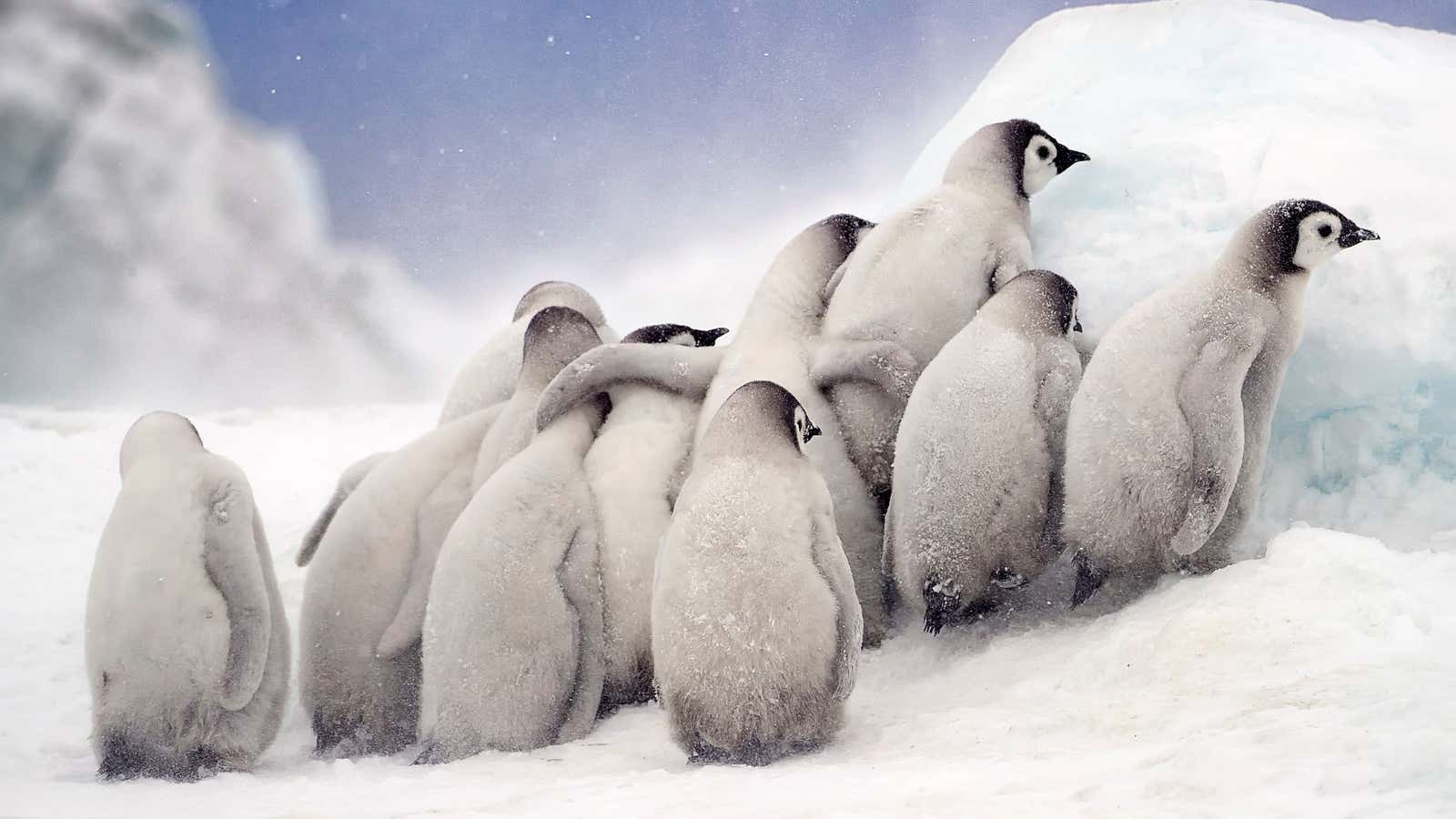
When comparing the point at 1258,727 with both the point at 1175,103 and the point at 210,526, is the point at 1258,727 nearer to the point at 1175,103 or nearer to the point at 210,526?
A: the point at 210,526

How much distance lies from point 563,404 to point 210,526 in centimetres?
88

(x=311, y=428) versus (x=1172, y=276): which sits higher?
(x=311, y=428)

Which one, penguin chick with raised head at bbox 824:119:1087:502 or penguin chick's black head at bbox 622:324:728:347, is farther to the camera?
penguin chick's black head at bbox 622:324:728:347

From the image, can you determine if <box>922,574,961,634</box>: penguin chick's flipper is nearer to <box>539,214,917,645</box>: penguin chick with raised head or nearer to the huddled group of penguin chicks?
the huddled group of penguin chicks

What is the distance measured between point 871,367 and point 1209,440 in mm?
863

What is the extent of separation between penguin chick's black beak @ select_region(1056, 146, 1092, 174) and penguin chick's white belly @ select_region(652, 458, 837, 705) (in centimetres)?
186

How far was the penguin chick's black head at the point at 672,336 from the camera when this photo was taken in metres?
3.56

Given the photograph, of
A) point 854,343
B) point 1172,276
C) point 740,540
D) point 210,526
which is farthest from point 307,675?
point 1172,276

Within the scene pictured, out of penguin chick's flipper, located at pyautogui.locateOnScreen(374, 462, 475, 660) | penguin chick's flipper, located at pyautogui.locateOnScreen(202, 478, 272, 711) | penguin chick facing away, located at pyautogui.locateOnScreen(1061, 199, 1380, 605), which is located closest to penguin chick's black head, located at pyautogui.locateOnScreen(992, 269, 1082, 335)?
penguin chick facing away, located at pyautogui.locateOnScreen(1061, 199, 1380, 605)

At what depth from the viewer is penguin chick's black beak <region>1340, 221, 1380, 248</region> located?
9.36 feet

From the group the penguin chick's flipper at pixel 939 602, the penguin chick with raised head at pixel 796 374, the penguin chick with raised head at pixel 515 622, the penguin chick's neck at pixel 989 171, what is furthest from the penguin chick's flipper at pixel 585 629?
the penguin chick's neck at pixel 989 171

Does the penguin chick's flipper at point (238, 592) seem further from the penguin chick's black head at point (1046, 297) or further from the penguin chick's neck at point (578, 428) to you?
the penguin chick's black head at point (1046, 297)

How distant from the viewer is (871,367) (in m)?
3.14

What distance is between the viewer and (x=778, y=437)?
7.98 ft
